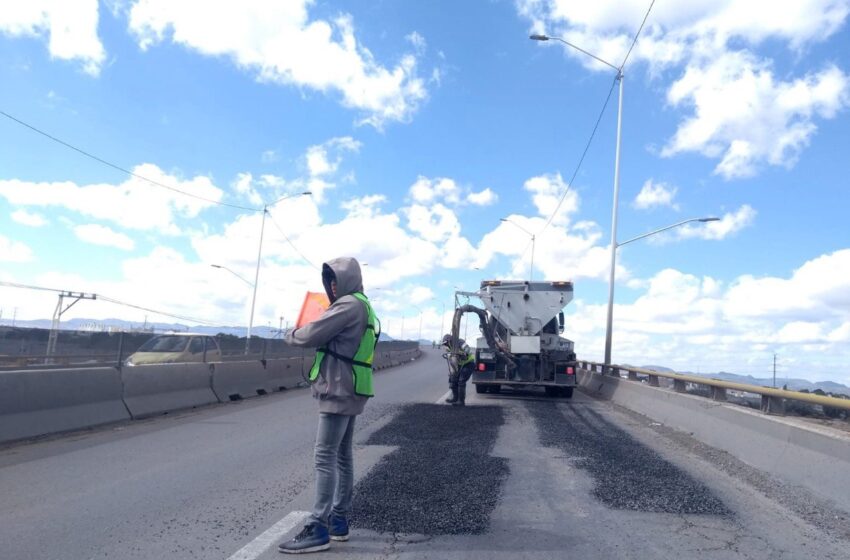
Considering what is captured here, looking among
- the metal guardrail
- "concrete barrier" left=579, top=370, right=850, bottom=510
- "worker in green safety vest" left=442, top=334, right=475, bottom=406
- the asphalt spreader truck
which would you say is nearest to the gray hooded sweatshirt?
"concrete barrier" left=579, top=370, right=850, bottom=510

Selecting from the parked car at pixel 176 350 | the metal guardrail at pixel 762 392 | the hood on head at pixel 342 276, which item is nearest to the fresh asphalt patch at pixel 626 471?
the metal guardrail at pixel 762 392

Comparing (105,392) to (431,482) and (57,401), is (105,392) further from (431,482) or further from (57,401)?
(431,482)

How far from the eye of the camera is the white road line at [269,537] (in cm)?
480

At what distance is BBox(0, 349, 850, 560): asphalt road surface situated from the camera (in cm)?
510

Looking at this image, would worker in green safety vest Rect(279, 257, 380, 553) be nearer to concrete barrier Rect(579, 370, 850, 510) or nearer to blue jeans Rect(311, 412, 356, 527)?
blue jeans Rect(311, 412, 356, 527)

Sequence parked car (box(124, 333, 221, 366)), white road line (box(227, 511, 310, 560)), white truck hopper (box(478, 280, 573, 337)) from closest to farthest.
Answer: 1. white road line (box(227, 511, 310, 560))
2. parked car (box(124, 333, 221, 366))
3. white truck hopper (box(478, 280, 573, 337))

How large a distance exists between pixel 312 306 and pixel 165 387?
27.3 ft

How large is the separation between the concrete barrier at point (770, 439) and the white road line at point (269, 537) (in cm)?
492

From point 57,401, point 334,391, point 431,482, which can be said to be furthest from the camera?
point 57,401

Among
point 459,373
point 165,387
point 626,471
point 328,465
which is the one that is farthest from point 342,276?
point 459,373

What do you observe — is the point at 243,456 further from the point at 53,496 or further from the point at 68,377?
the point at 68,377

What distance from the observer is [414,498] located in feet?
20.8

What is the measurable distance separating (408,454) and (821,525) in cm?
456

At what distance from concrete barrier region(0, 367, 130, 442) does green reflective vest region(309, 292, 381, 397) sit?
5838 mm
